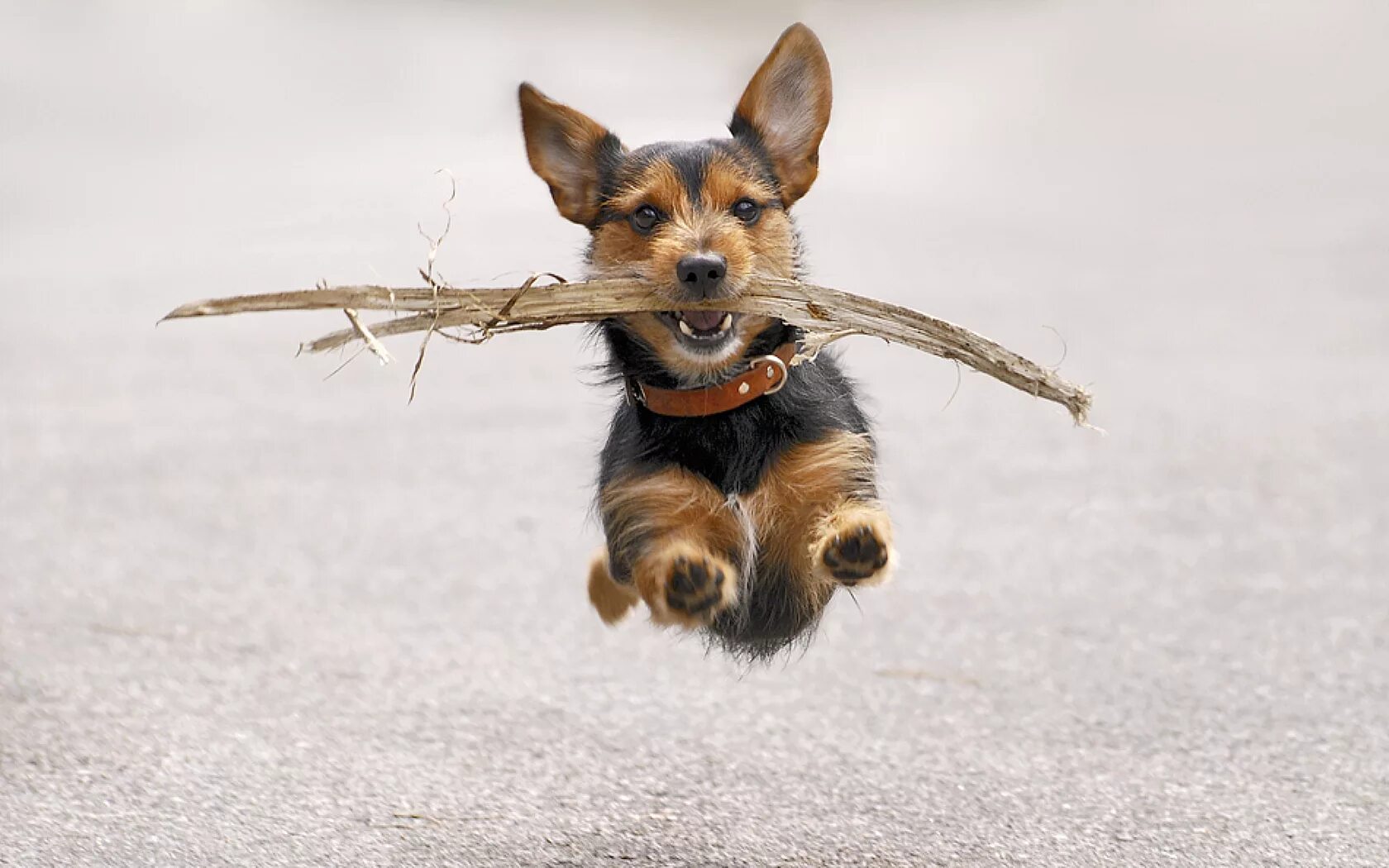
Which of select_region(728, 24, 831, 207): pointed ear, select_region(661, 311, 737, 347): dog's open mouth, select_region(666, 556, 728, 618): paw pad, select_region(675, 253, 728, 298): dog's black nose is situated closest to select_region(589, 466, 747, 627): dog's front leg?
select_region(666, 556, 728, 618): paw pad

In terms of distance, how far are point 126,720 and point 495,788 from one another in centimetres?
156

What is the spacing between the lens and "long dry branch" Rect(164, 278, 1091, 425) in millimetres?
2561

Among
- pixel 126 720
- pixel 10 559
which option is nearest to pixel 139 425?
pixel 10 559

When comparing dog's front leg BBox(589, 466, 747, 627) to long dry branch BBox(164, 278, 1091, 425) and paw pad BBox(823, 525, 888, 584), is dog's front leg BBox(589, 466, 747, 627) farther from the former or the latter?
long dry branch BBox(164, 278, 1091, 425)

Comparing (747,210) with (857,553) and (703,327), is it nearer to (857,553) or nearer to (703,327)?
(703,327)

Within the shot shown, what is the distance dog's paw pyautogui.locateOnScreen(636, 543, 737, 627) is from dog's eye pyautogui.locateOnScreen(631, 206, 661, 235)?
0.56 metres

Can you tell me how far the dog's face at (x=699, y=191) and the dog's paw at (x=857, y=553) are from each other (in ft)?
1.24

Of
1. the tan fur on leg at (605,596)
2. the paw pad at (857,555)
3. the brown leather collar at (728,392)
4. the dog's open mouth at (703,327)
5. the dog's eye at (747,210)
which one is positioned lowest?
the tan fur on leg at (605,596)

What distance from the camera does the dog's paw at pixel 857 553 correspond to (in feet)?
8.48

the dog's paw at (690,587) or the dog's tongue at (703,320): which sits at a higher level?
the dog's tongue at (703,320)

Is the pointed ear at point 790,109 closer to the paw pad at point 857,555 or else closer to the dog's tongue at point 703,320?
the dog's tongue at point 703,320

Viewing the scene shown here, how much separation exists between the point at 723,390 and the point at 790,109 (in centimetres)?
52

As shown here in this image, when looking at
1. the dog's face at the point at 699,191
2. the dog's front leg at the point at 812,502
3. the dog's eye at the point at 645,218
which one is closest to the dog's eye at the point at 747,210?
the dog's face at the point at 699,191

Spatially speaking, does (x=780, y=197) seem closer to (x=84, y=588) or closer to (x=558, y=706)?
(x=558, y=706)
